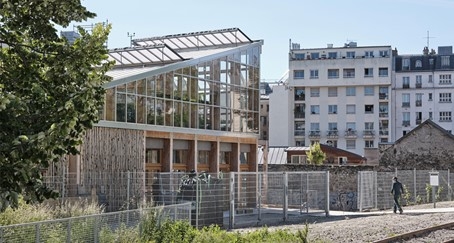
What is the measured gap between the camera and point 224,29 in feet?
135

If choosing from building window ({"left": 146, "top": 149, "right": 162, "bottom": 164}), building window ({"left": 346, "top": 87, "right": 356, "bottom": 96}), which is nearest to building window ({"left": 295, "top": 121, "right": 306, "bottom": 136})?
building window ({"left": 346, "top": 87, "right": 356, "bottom": 96})

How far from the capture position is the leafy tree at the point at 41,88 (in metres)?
5.80

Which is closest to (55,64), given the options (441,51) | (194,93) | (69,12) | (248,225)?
(69,12)

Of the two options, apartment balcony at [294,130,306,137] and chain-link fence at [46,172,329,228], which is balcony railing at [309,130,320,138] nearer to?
apartment balcony at [294,130,306,137]

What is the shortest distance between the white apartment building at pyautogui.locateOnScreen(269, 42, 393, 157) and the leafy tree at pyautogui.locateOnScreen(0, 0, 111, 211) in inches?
3395

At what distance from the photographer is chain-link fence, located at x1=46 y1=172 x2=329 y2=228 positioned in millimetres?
24375

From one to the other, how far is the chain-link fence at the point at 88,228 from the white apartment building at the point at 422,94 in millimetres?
81953

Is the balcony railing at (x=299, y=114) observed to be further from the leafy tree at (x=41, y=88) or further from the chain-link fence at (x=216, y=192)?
the leafy tree at (x=41, y=88)

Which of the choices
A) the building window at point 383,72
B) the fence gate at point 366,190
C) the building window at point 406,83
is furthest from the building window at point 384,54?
the fence gate at point 366,190

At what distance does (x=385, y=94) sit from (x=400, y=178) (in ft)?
179

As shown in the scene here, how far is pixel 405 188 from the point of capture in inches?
1526

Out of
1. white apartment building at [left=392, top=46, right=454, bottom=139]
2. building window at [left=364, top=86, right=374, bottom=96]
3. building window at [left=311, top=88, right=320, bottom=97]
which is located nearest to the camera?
building window at [left=364, top=86, right=374, bottom=96]

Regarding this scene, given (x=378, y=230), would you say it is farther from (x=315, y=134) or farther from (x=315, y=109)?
(x=315, y=109)

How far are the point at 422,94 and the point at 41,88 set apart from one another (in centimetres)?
9160
